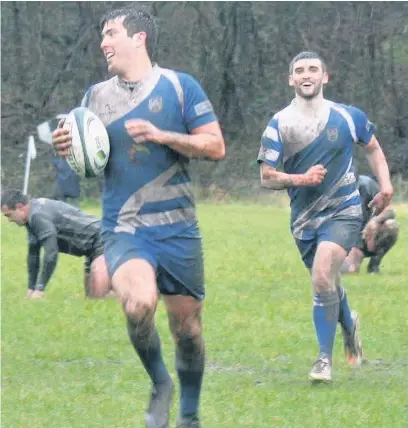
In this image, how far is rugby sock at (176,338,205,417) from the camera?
6.27 m

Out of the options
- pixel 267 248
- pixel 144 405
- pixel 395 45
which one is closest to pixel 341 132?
pixel 144 405

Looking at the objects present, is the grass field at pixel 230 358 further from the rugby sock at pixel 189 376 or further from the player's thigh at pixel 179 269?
the player's thigh at pixel 179 269

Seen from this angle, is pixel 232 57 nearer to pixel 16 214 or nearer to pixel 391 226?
pixel 391 226

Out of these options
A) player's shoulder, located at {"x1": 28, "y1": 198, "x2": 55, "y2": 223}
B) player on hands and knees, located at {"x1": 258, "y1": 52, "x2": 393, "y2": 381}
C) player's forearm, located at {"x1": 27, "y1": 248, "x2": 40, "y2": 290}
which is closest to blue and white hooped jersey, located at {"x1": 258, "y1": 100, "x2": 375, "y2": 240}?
player on hands and knees, located at {"x1": 258, "y1": 52, "x2": 393, "y2": 381}

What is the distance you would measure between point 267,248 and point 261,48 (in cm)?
2252

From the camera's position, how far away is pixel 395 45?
40.3 metres

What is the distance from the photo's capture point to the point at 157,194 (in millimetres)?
6164

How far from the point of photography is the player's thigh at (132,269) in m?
5.93

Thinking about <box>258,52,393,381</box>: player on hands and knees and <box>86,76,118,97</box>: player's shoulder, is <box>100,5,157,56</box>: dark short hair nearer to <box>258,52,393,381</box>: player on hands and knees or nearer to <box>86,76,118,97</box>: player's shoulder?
<box>86,76,118,97</box>: player's shoulder

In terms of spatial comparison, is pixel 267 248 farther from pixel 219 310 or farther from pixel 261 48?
pixel 261 48

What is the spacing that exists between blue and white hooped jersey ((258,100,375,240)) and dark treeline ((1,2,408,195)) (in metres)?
31.1

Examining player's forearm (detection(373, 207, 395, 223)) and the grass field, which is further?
player's forearm (detection(373, 207, 395, 223))

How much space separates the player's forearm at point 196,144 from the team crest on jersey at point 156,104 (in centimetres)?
19

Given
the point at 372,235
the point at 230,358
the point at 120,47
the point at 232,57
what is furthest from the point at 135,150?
the point at 232,57
